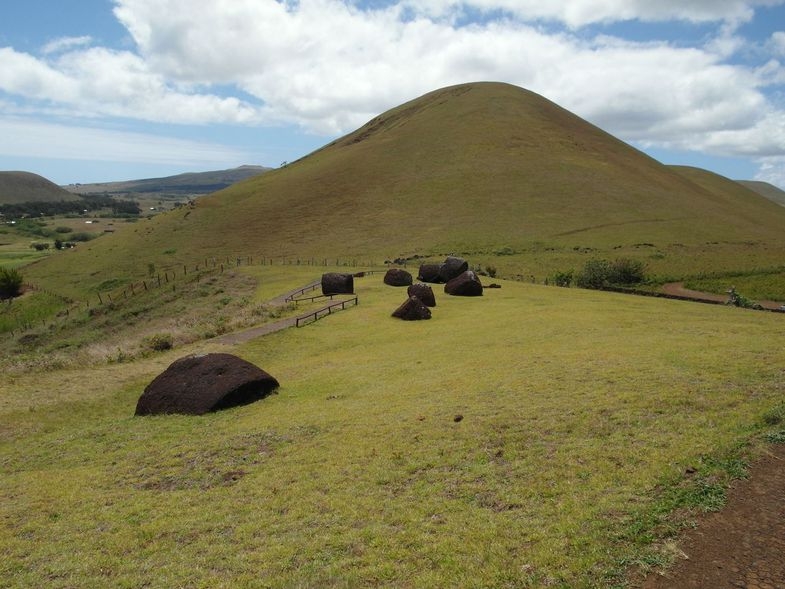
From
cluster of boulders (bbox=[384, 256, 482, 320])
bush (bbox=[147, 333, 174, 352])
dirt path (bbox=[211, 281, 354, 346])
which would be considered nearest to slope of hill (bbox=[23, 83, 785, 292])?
cluster of boulders (bbox=[384, 256, 482, 320])

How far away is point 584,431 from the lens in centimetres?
1473

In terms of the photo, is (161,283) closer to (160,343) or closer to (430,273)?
(430,273)

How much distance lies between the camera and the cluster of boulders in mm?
38688

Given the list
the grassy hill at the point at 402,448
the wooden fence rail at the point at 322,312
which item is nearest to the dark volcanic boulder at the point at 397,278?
the grassy hill at the point at 402,448

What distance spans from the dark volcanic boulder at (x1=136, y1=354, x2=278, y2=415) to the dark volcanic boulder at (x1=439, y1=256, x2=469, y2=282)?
114 ft

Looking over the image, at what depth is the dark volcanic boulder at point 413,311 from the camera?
38378mm

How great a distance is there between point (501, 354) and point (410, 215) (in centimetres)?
8682

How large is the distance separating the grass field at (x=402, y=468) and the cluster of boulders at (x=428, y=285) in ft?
38.1

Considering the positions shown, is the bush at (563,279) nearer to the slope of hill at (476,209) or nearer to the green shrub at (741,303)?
the slope of hill at (476,209)

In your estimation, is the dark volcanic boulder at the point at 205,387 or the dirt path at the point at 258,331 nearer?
the dark volcanic boulder at the point at 205,387

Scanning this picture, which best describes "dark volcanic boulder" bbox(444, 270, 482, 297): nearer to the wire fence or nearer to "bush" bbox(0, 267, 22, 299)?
the wire fence

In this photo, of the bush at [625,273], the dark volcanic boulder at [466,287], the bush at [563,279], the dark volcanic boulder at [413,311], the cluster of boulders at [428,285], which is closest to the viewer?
the dark volcanic boulder at [413,311]

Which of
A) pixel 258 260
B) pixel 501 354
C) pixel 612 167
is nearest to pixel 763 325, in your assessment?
pixel 501 354

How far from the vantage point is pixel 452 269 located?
184 ft
